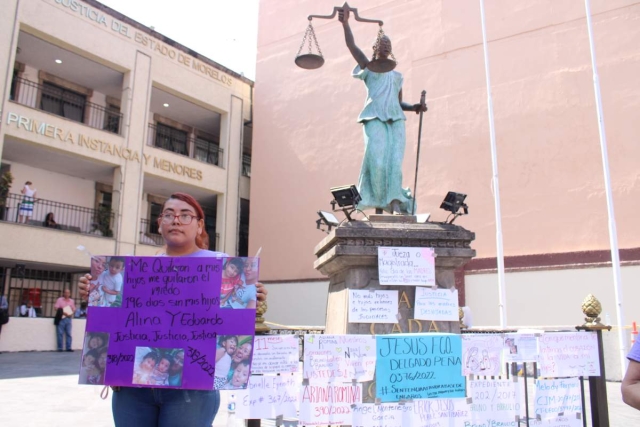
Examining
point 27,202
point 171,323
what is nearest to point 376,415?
point 171,323

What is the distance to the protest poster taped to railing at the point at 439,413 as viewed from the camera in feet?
13.0

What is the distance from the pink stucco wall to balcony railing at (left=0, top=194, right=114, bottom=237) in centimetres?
522

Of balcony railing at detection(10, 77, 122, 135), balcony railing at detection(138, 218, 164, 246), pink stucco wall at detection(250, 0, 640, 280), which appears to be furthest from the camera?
balcony railing at detection(138, 218, 164, 246)

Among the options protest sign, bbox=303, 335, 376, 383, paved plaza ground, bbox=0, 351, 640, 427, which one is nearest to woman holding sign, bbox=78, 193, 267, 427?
protest sign, bbox=303, 335, 376, 383

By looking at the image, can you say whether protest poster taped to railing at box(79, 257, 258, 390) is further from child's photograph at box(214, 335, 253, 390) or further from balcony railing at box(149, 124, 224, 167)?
balcony railing at box(149, 124, 224, 167)

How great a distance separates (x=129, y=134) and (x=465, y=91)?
1130 centimetres

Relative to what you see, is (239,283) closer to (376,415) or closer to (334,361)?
(334,361)

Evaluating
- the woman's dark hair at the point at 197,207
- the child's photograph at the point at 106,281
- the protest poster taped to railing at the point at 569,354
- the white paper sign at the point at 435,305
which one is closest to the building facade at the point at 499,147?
the protest poster taped to railing at the point at 569,354

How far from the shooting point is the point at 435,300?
4969 mm

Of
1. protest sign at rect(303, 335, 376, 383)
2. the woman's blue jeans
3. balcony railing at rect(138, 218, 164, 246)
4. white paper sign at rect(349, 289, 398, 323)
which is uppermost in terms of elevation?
balcony railing at rect(138, 218, 164, 246)

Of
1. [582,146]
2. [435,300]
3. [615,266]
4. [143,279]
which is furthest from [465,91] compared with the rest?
[143,279]

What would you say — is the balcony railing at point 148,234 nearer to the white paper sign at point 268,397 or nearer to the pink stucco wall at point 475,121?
the pink stucco wall at point 475,121

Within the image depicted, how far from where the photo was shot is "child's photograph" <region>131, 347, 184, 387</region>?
272cm

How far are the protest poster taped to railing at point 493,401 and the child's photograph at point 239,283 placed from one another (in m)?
2.13
